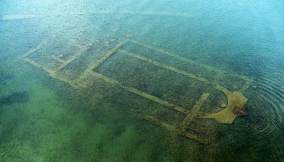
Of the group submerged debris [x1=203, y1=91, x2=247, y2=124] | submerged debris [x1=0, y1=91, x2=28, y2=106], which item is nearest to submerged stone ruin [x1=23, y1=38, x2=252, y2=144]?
submerged debris [x1=203, y1=91, x2=247, y2=124]

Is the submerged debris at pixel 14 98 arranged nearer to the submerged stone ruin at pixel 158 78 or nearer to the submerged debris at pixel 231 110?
the submerged stone ruin at pixel 158 78

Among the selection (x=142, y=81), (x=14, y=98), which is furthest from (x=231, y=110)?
(x=14, y=98)

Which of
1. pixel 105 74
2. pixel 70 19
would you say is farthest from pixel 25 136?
pixel 70 19

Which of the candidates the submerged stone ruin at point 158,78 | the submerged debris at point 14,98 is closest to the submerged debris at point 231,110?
the submerged stone ruin at point 158,78

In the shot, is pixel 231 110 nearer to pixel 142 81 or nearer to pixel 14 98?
pixel 142 81

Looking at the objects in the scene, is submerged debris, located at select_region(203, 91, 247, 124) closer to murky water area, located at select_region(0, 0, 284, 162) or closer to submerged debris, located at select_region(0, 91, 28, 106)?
murky water area, located at select_region(0, 0, 284, 162)
